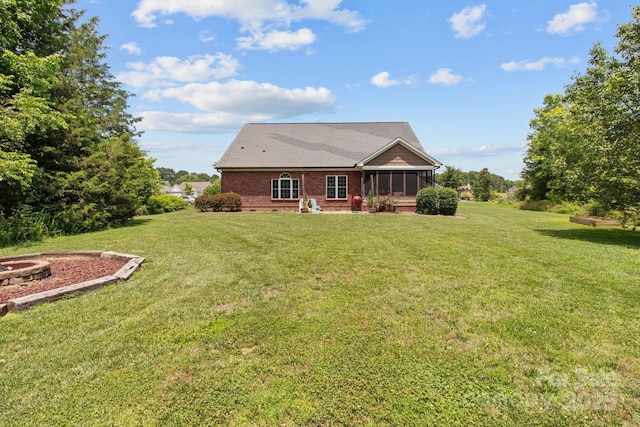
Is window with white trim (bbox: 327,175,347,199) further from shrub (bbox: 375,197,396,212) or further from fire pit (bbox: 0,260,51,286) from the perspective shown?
fire pit (bbox: 0,260,51,286)

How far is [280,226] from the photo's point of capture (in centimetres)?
1280

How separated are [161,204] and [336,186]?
504 inches

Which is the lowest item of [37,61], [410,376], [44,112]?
[410,376]

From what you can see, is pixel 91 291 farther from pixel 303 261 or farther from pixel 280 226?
pixel 280 226

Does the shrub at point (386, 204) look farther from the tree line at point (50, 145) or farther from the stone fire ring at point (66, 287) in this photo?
the stone fire ring at point (66, 287)

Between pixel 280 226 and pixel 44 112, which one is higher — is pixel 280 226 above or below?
below

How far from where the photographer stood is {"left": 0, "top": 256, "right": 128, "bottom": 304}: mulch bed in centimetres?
514

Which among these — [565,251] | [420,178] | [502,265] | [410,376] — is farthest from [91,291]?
[420,178]

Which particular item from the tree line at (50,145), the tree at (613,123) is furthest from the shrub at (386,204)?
the tree line at (50,145)

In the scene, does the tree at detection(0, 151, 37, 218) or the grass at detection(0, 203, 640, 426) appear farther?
the tree at detection(0, 151, 37, 218)

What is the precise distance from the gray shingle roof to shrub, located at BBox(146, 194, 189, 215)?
5503 mm

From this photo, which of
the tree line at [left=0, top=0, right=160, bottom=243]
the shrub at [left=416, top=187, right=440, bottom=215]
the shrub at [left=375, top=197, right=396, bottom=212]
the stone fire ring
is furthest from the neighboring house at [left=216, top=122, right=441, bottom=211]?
the stone fire ring

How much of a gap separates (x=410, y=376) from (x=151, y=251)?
7.23m

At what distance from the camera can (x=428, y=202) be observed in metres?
18.2
